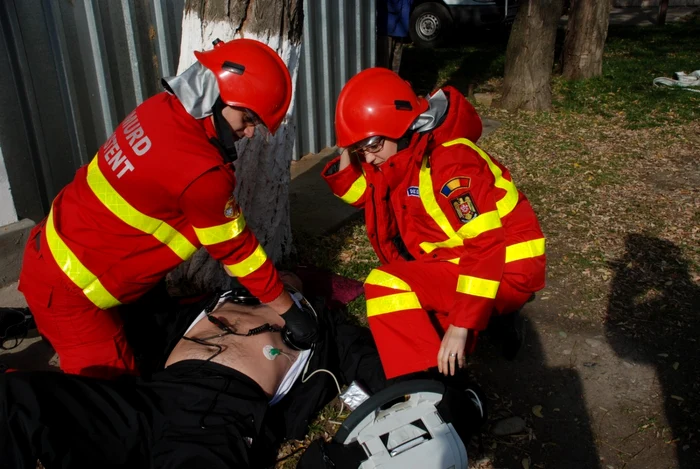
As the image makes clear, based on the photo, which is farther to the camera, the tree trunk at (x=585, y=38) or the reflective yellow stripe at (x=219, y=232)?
the tree trunk at (x=585, y=38)

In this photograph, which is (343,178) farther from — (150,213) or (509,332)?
(509,332)

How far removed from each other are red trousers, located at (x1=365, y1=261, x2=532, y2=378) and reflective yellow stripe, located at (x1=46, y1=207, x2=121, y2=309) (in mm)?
1230

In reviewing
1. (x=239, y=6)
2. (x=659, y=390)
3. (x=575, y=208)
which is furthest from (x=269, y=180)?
(x=575, y=208)

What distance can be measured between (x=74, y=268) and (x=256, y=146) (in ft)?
4.51

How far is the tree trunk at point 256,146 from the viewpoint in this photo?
340 centimetres

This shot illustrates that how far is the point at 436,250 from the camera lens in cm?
303

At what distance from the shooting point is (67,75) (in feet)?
13.6

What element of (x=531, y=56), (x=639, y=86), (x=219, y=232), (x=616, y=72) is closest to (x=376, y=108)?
(x=219, y=232)

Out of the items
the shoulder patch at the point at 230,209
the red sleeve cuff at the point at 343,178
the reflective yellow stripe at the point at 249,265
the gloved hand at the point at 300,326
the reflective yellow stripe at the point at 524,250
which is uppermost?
the shoulder patch at the point at 230,209

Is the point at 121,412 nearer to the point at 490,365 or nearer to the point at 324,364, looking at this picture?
the point at 324,364

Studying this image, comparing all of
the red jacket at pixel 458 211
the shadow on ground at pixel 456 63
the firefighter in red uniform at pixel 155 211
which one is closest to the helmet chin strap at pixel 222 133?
the firefighter in red uniform at pixel 155 211

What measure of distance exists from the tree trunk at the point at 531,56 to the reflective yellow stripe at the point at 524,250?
5553mm

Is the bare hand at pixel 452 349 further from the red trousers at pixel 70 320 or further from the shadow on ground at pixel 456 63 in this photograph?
the shadow on ground at pixel 456 63

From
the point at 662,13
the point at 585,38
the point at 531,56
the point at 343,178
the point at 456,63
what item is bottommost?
the point at 456,63
